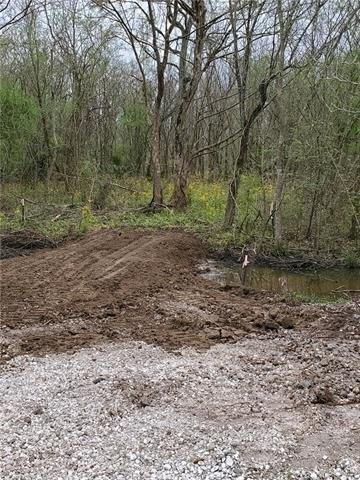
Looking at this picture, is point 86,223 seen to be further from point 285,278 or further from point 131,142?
point 131,142

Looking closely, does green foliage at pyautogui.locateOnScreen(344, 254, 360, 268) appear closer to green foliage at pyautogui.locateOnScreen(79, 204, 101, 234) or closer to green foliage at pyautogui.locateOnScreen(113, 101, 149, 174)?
green foliage at pyautogui.locateOnScreen(79, 204, 101, 234)

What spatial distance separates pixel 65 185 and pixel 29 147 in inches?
111

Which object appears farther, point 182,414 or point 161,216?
point 161,216

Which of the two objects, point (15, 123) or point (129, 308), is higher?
point (15, 123)

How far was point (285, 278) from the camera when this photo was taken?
36.0 ft

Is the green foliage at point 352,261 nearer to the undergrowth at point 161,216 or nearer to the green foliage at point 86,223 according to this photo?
the undergrowth at point 161,216

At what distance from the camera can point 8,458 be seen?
405 centimetres

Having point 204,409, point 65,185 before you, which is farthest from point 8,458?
point 65,185

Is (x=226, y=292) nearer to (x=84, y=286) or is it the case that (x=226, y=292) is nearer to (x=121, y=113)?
(x=84, y=286)

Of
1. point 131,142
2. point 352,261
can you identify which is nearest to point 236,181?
point 352,261

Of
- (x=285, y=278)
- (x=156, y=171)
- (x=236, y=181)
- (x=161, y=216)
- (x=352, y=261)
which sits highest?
(x=156, y=171)

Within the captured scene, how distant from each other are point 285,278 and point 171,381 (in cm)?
600

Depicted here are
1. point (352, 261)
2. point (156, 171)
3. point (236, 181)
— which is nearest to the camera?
point (352, 261)

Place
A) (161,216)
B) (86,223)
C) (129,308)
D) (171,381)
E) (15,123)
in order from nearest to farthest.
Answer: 1. (171,381)
2. (129,308)
3. (86,223)
4. (161,216)
5. (15,123)
